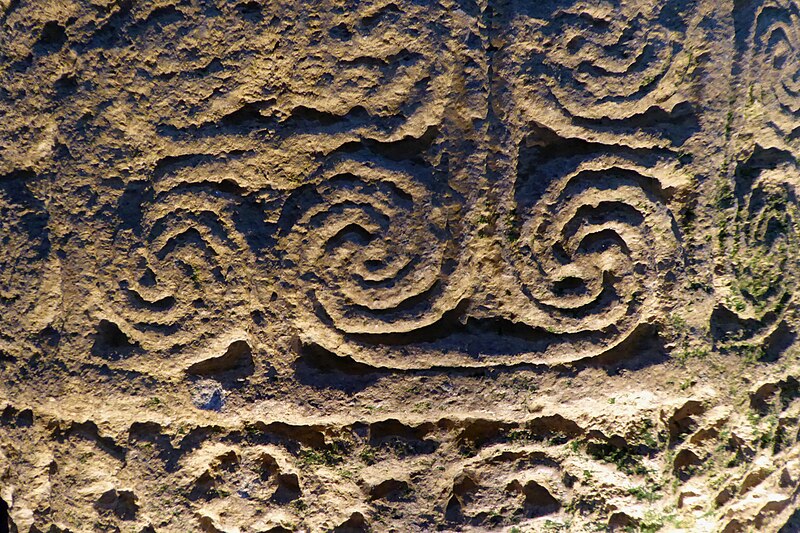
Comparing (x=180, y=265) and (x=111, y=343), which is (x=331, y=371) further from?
(x=111, y=343)

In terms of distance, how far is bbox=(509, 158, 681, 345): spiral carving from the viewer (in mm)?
1601

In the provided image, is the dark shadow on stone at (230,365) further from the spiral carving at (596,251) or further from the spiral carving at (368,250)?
the spiral carving at (596,251)

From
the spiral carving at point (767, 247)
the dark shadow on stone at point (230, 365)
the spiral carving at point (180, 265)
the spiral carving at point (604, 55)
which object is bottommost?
the dark shadow on stone at point (230, 365)

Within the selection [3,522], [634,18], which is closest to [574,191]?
[634,18]

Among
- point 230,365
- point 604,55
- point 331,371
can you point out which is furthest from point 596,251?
point 230,365

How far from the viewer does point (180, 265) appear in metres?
1.61

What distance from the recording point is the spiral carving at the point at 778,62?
1.70 m

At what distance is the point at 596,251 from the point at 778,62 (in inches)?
30.6

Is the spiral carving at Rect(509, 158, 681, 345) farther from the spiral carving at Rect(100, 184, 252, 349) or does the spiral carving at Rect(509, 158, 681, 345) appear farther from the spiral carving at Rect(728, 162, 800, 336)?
the spiral carving at Rect(100, 184, 252, 349)

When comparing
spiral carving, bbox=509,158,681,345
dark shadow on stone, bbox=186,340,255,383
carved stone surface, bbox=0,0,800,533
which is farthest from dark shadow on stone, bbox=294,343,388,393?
spiral carving, bbox=509,158,681,345

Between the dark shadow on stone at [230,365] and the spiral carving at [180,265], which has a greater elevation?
the spiral carving at [180,265]

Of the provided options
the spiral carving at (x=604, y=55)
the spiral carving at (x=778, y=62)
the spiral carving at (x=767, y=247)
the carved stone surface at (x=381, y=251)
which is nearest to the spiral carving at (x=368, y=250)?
the carved stone surface at (x=381, y=251)

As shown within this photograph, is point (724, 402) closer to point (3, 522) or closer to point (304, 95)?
point (304, 95)

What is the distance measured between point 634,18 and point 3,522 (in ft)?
8.71
